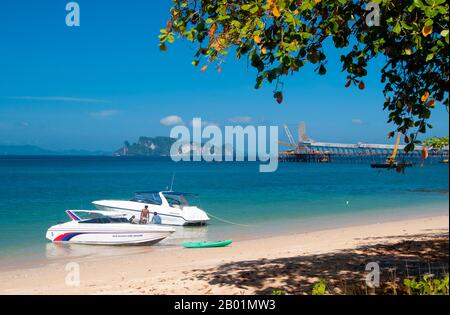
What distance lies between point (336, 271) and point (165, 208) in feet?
53.9

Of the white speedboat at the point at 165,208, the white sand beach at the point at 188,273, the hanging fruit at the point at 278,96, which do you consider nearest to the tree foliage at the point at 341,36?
the hanging fruit at the point at 278,96

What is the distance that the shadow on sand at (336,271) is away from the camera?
8.21 metres

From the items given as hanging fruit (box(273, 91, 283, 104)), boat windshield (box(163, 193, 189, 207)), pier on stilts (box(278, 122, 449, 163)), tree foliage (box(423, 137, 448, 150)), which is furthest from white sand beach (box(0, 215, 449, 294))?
pier on stilts (box(278, 122, 449, 163))

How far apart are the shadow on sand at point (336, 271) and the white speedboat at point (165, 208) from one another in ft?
42.9

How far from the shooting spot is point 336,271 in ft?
31.6

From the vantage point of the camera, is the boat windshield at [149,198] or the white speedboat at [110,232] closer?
the white speedboat at [110,232]

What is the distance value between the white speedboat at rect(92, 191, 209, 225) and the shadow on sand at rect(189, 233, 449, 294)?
42.9ft

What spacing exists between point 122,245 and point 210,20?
14.8m

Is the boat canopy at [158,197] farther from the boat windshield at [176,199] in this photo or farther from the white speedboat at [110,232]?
the white speedboat at [110,232]

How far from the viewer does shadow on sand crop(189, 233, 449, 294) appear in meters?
8.21

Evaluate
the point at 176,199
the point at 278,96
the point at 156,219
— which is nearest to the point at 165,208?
the point at 156,219

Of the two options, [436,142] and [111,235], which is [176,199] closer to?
[111,235]

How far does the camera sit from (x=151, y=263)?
15508mm

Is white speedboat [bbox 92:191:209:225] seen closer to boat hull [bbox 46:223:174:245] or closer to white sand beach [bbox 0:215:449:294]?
boat hull [bbox 46:223:174:245]
